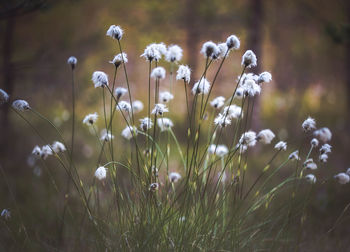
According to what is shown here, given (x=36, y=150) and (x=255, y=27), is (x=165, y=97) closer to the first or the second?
(x=36, y=150)

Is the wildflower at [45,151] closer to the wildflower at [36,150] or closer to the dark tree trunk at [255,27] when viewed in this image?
the wildflower at [36,150]

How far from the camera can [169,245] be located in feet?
6.93

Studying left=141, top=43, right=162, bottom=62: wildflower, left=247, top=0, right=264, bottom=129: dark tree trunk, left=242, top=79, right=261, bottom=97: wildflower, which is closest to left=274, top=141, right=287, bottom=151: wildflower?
left=242, top=79, right=261, bottom=97: wildflower

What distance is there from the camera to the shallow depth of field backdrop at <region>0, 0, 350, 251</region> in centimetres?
395

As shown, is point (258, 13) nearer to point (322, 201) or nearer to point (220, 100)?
point (322, 201)

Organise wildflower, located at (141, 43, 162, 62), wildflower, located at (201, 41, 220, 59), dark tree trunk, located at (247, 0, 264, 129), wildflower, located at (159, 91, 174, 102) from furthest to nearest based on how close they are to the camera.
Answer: dark tree trunk, located at (247, 0, 264, 129) → wildflower, located at (159, 91, 174, 102) → wildflower, located at (141, 43, 162, 62) → wildflower, located at (201, 41, 220, 59)

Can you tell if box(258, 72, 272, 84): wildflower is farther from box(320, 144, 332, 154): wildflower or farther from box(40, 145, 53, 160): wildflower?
box(40, 145, 53, 160): wildflower

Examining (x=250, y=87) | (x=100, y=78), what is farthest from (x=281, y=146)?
(x=100, y=78)

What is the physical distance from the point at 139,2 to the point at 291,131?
189 inches

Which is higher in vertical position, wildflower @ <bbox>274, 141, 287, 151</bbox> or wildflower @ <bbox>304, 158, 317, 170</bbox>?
wildflower @ <bbox>274, 141, 287, 151</bbox>

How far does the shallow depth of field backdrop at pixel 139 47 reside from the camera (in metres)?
3.95

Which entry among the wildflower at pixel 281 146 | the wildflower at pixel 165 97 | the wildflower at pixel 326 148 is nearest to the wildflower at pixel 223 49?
the wildflower at pixel 165 97

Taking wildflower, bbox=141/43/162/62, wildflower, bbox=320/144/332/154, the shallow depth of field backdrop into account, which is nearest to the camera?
wildflower, bbox=141/43/162/62

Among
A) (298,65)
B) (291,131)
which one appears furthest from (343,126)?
(298,65)
